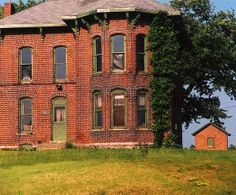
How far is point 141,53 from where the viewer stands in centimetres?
3409

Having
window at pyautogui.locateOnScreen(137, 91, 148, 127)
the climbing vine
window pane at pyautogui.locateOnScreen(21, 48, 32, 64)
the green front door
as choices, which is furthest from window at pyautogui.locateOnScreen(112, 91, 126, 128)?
window pane at pyautogui.locateOnScreen(21, 48, 32, 64)

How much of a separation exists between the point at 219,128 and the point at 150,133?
1694cm

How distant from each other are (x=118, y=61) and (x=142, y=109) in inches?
127

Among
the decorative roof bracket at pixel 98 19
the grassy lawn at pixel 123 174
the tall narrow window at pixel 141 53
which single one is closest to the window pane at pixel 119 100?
the tall narrow window at pixel 141 53

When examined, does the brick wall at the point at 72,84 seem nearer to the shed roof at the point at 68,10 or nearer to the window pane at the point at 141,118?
the window pane at the point at 141,118

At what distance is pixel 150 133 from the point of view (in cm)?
3334

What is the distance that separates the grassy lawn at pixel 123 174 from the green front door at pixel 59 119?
11.3 meters

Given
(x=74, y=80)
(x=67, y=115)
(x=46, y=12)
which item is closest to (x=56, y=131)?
(x=67, y=115)

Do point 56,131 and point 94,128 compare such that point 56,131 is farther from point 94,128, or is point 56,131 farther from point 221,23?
point 221,23

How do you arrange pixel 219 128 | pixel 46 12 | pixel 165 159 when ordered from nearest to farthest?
pixel 165 159 → pixel 46 12 → pixel 219 128

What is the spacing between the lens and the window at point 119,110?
109ft

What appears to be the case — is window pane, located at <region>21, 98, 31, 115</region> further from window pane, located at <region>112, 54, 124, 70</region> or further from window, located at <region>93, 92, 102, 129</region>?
window pane, located at <region>112, 54, 124, 70</region>

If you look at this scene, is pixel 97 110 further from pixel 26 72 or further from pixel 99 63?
pixel 26 72

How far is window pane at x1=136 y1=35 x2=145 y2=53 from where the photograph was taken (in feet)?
112
